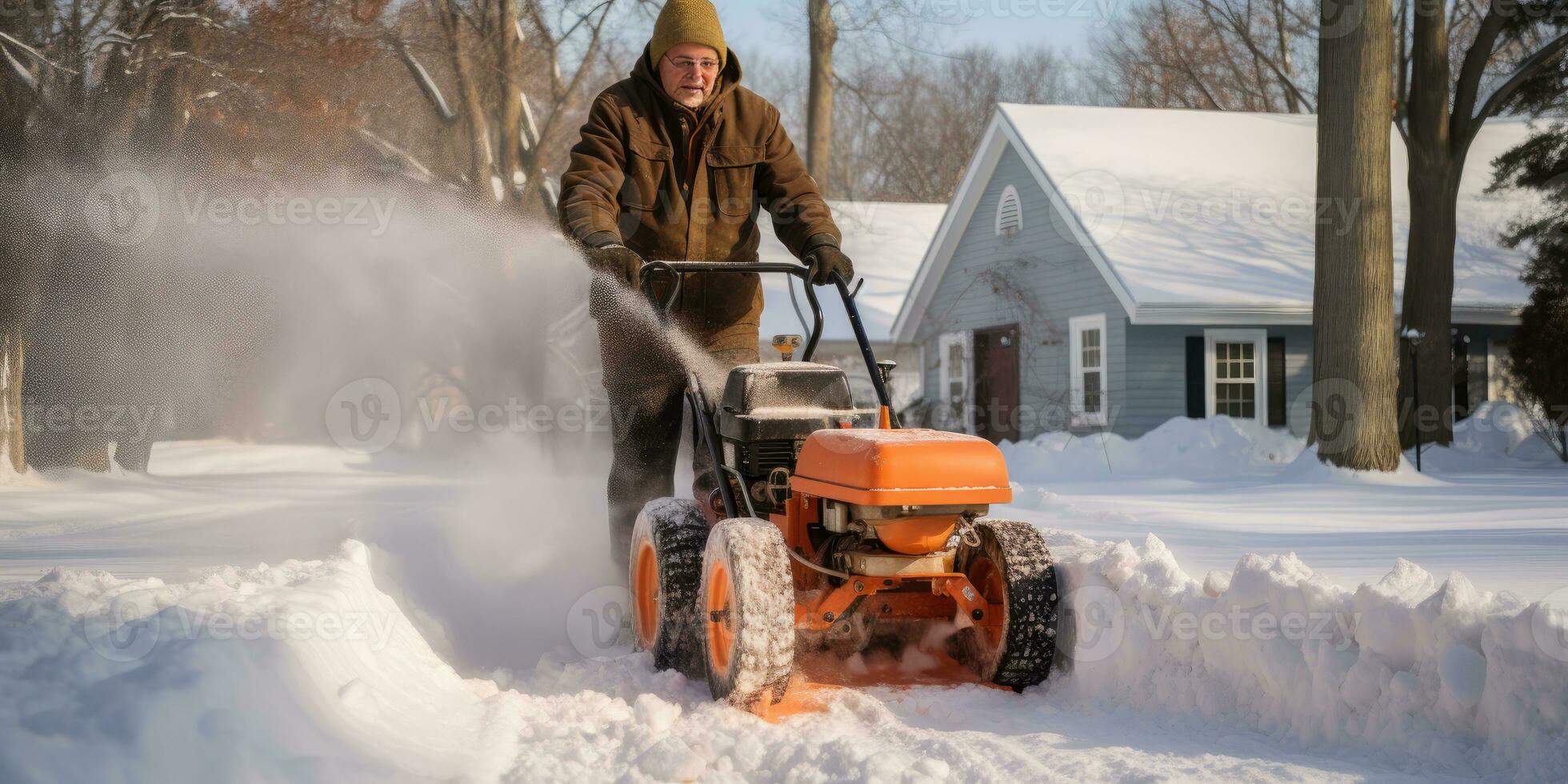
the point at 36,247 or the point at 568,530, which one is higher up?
the point at 36,247

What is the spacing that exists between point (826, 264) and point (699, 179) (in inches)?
27.3

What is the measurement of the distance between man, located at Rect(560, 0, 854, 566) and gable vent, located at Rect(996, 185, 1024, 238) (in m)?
14.7

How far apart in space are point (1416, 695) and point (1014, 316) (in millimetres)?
16702

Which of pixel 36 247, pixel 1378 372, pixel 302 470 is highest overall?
pixel 36 247

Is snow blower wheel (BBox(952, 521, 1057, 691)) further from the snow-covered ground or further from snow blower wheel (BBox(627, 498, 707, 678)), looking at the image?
snow blower wheel (BBox(627, 498, 707, 678))

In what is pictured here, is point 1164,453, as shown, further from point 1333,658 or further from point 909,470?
point 909,470

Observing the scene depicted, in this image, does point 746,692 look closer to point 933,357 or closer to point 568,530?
point 568,530

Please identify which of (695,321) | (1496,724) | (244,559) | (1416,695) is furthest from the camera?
(244,559)

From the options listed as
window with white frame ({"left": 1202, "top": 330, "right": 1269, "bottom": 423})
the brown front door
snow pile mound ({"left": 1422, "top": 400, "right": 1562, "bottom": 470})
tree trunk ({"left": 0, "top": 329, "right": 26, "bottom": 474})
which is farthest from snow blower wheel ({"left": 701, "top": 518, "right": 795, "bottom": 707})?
the brown front door

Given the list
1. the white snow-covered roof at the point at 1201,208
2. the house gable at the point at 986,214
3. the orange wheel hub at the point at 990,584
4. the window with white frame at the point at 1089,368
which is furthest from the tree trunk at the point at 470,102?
the orange wheel hub at the point at 990,584

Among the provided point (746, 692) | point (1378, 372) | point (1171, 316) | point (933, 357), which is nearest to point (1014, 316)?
point (933, 357)

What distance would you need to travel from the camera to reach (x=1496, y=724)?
312cm

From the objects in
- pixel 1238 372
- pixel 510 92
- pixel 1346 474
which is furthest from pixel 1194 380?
pixel 510 92

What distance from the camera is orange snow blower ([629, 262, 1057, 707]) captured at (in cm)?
379
